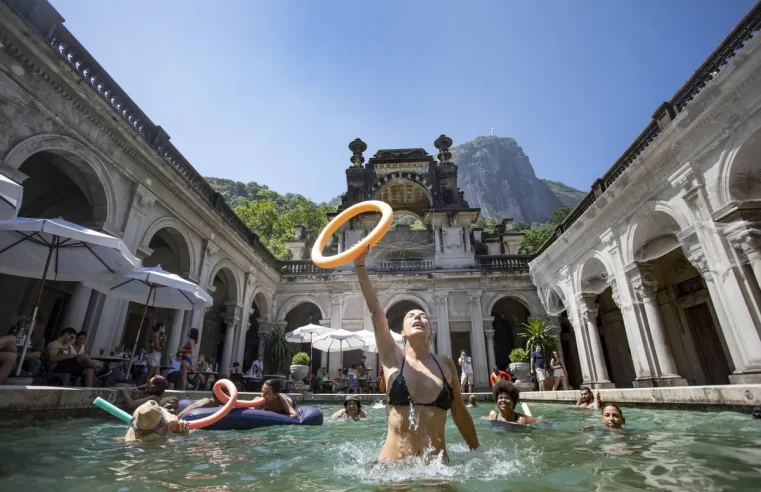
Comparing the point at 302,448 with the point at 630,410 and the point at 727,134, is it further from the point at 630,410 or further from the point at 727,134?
the point at 727,134

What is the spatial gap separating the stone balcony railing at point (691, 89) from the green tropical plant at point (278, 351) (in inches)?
595

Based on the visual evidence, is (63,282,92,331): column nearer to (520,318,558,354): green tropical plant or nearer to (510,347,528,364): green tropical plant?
(510,347,528,364): green tropical plant

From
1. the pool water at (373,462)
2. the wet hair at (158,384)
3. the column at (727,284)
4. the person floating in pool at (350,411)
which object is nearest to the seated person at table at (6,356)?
the pool water at (373,462)

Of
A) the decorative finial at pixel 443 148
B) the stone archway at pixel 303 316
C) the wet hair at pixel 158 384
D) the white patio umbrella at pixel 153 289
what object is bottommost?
the wet hair at pixel 158 384

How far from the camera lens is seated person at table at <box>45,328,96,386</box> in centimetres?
712

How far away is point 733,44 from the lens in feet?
26.1

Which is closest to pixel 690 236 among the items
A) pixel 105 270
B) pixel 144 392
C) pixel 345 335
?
pixel 345 335

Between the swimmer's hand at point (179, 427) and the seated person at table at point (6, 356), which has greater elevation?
the seated person at table at point (6, 356)

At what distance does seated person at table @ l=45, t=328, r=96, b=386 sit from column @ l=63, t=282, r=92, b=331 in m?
1.71

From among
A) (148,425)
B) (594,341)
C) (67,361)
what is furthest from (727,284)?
(67,361)

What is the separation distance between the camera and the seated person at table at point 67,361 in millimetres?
7125

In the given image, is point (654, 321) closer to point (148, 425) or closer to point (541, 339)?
point (541, 339)

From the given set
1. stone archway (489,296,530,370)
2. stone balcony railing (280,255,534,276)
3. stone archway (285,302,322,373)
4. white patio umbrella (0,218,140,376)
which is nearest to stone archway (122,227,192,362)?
white patio umbrella (0,218,140,376)

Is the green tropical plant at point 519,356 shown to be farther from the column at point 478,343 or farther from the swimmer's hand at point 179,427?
the swimmer's hand at point 179,427
